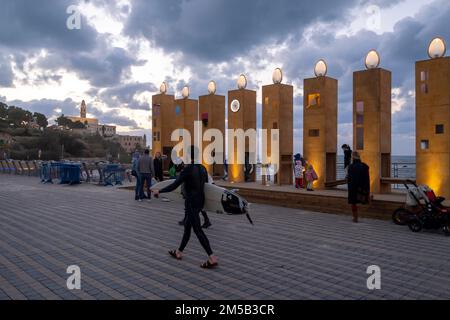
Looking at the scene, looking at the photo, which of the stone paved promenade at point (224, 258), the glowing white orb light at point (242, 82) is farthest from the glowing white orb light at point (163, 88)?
the stone paved promenade at point (224, 258)

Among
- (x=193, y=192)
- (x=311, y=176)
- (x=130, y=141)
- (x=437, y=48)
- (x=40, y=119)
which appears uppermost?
(x=40, y=119)

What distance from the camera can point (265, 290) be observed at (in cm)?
447

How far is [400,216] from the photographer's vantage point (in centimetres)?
870

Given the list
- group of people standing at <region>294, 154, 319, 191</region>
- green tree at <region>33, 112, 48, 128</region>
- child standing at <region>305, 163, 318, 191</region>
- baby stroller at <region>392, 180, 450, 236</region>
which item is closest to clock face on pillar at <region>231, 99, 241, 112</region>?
group of people standing at <region>294, 154, 319, 191</region>

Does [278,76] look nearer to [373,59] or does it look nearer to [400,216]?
[373,59]

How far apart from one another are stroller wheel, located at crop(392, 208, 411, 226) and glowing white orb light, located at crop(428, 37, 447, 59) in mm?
4530

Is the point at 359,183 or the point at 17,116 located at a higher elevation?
the point at 17,116

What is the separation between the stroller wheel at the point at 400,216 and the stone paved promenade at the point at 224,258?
0.87 ft

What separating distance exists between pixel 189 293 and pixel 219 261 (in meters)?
1.40

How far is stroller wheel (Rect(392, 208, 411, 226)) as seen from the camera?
859 centimetres

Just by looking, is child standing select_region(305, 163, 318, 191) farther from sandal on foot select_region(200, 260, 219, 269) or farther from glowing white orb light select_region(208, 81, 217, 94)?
sandal on foot select_region(200, 260, 219, 269)

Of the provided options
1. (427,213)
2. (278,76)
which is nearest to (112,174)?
(278,76)

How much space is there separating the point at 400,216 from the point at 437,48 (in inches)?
191
